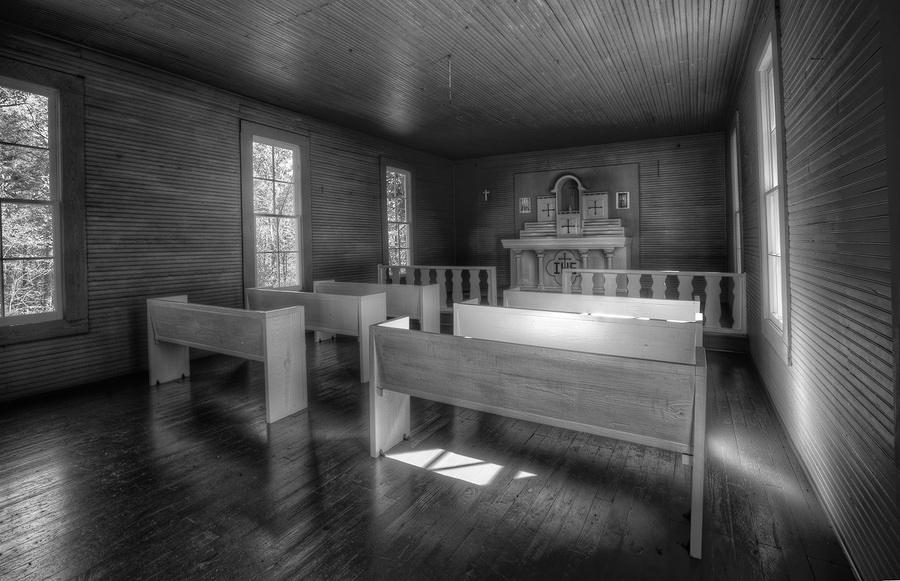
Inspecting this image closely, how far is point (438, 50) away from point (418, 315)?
2.90m

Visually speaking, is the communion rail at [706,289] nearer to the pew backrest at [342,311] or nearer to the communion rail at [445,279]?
the communion rail at [445,279]

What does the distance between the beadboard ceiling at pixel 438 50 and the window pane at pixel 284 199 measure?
43.6 inches

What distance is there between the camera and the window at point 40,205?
4328mm

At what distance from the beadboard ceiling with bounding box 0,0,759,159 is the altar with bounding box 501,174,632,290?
2.21 metres

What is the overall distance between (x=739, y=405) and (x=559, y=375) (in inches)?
93.6

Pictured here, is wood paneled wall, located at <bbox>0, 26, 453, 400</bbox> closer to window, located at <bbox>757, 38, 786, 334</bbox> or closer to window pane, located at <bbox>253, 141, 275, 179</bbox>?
window pane, located at <bbox>253, 141, 275, 179</bbox>

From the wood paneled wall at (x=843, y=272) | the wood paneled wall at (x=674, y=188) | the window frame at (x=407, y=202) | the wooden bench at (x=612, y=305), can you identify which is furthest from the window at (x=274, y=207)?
the wood paneled wall at (x=843, y=272)

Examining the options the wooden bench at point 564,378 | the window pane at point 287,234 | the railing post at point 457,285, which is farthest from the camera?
the railing post at point 457,285

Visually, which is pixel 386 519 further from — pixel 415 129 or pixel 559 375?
pixel 415 129

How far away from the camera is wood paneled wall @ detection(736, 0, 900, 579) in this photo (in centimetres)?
163

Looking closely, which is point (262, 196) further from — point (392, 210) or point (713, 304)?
point (713, 304)

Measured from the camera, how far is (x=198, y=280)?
585cm

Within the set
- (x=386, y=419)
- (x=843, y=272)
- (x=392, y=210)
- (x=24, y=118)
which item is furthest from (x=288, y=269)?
(x=843, y=272)

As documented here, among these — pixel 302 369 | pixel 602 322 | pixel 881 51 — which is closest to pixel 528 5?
pixel 602 322
